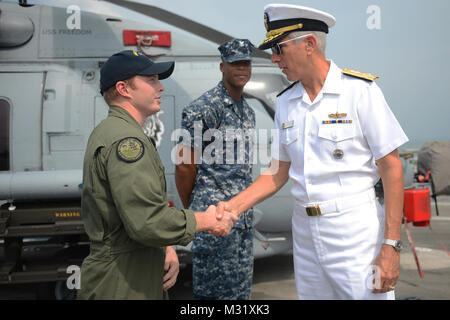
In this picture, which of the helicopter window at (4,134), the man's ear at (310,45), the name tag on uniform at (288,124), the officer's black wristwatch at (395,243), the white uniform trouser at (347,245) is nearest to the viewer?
the officer's black wristwatch at (395,243)

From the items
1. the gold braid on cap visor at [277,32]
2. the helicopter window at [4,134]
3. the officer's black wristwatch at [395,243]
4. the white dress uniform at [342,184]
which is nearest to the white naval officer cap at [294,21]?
the gold braid on cap visor at [277,32]

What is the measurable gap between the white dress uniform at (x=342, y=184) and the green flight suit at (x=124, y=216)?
2.04ft

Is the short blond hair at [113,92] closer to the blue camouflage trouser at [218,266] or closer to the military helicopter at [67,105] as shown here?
the blue camouflage trouser at [218,266]

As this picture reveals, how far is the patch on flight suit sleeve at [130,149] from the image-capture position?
1.60 meters

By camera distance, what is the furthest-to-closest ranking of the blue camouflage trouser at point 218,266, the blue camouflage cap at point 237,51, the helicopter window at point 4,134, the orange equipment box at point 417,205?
A: the helicopter window at point 4,134, the orange equipment box at point 417,205, the blue camouflage cap at point 237,51, the blue camouflage trouser at point 218,266

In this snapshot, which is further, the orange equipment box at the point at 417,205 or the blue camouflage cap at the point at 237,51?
the orange equipment box at the point at 417,205

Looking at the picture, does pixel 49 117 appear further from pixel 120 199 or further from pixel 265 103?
pixel 120 199

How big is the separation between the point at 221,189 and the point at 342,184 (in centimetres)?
121

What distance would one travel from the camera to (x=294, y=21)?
205 cm

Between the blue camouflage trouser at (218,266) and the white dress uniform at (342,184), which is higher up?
the white dress uniform at (342,184)

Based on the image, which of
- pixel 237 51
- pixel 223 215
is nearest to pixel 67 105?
pixel 237 51

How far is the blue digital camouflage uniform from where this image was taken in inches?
114

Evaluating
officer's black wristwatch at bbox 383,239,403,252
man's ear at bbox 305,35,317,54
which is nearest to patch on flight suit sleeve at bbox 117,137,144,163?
man's ear at bbox 305,35,317,54
